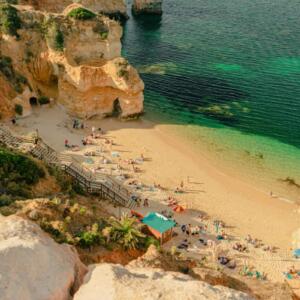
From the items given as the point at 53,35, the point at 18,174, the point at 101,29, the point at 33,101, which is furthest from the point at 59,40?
the point at 18,174

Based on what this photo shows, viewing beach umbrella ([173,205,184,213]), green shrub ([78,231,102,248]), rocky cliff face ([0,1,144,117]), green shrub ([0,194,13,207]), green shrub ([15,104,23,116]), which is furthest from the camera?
rocky cliff face ([0,1,144,117])

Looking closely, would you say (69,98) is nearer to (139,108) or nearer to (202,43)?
(139,108)

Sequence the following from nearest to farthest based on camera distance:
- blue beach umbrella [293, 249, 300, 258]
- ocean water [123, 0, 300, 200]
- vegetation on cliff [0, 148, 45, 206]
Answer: vegetation on cliff [0, 148, 45, 206]
blue beach umbrella [293, 249, 300, 258]
ocean water [123, 0, 300, 200]

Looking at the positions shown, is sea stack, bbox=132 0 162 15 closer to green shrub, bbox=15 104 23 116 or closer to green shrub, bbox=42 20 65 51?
green shrub, bbox=42 20 65 51

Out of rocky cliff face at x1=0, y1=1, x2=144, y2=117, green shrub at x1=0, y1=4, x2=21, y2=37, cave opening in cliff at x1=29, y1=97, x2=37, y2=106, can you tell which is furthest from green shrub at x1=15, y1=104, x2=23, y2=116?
green shrub at x1=0, y1=4, x2=21, y2=37

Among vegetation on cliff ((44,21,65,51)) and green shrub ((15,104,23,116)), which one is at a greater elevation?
vegetation on cliff ((44,21,65,51))

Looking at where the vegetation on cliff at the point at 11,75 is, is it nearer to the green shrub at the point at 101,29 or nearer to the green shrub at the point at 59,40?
the green shrub at the point at 59,40

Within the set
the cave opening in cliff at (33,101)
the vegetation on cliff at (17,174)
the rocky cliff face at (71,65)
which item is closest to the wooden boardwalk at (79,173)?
the vegetation on cliff at (17,174)
